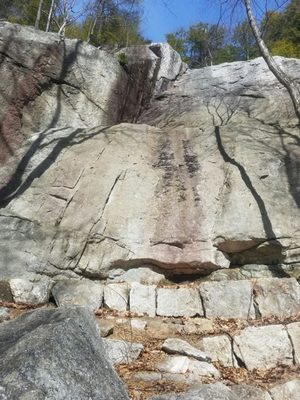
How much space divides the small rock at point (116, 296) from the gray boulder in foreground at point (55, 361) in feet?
11.3

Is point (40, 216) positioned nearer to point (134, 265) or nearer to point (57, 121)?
point (134, 265)

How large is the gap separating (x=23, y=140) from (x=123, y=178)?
11.1ft

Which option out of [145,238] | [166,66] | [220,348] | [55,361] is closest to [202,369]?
[220,348]

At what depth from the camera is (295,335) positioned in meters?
6.71

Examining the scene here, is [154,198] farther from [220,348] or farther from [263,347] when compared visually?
[263,347]

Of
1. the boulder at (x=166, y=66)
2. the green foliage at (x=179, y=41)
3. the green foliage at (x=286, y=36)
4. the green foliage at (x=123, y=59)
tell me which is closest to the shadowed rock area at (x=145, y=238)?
the green foliage at (x=123, y=59)

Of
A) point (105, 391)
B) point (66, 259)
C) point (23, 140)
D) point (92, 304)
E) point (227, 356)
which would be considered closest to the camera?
point (105, 391)

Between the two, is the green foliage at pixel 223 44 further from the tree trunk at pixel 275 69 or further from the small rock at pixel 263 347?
the small rock at pixel 263 347

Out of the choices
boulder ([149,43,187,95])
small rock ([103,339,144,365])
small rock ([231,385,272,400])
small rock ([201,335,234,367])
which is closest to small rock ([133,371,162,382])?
small rock ([103,339,144,365])

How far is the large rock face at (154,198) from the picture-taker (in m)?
8.70

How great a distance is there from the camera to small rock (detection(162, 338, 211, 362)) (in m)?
6.26

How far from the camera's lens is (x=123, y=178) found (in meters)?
10.0

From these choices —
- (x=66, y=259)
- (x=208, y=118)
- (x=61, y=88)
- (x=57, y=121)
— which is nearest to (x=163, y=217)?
(x=66, y=259)

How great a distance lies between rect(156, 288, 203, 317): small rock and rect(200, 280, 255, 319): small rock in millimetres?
140
